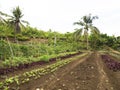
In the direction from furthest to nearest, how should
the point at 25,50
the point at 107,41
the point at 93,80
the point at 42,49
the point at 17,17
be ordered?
the point at 107,41 < the point at 17,17 < the point at 42,49 < the point at 25,50 < the point at 93,80

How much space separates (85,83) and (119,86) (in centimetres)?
122

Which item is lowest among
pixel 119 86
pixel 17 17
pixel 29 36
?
pixel 119 86

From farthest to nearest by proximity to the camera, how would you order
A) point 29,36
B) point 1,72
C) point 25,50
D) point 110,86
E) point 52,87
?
point 29,36
point 25,50
point 1,72
point 110,86
point 52,87

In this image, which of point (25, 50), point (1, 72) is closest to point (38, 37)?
point (25, 50)

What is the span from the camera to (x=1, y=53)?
19.5 meters

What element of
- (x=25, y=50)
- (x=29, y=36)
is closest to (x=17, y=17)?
(x=29, y=36)

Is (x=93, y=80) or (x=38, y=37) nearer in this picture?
(x=93, y=80)

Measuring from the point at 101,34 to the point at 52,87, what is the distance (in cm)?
4087

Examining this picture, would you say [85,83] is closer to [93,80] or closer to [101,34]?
[93,80]

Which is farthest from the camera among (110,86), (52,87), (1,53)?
(1,53)

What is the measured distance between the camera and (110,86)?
8.51 metres

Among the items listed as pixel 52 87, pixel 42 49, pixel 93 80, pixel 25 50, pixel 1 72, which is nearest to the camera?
pixel 52 87

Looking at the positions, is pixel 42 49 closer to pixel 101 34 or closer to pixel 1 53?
pixel 1 53

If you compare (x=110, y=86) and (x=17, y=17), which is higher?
(x=17, y=17)
